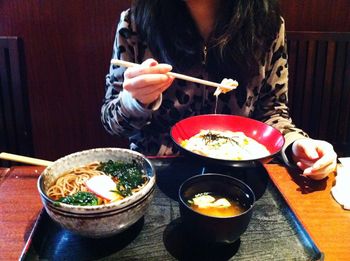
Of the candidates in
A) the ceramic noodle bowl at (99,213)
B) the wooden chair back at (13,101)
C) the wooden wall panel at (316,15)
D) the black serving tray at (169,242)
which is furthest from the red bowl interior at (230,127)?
the wooden wall panel at (316,15)

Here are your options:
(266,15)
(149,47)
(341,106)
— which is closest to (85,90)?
(149,47)

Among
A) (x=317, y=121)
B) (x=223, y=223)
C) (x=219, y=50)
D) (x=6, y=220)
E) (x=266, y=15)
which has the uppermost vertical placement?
(x=266, y=15)

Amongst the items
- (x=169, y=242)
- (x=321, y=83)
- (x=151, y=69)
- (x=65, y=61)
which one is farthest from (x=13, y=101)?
(x=321, y=83)

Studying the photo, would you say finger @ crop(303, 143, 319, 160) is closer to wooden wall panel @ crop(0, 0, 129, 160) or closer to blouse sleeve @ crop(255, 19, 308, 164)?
blouse sleeve @ crop(255, 19, 308, 164)

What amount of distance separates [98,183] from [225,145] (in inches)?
19.7

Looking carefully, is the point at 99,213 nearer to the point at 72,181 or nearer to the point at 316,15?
the point at 72,181

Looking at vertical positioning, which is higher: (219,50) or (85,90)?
(219,50)

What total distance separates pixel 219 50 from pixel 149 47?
11.6 inches

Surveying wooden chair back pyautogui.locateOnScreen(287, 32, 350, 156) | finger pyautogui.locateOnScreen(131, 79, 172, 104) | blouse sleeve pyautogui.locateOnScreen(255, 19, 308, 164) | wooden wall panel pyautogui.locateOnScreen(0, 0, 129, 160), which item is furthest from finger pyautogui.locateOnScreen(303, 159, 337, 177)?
wooden wall panel pyautogui.locateOnScreen(0, 0, 129, 160)

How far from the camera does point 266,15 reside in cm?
154

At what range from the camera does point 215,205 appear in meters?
0.97

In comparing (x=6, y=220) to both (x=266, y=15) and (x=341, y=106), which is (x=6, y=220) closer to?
(x=266, y=15)

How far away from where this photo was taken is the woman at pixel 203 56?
1.47m

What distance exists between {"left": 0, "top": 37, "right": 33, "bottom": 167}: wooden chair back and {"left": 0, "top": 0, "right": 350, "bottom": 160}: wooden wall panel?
609mm
